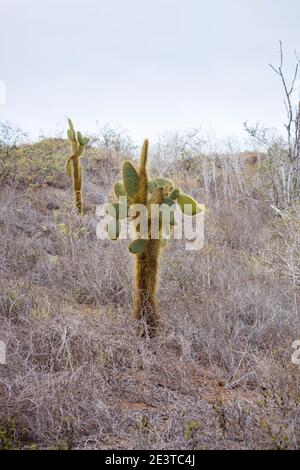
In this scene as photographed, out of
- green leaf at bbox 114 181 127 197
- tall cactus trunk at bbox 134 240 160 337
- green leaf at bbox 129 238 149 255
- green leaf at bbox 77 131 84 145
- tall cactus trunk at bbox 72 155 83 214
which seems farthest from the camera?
green leaf at bbox 77 131 84 145

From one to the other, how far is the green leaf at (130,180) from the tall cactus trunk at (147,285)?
39cm

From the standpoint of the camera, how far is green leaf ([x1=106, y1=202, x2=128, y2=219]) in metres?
3.35

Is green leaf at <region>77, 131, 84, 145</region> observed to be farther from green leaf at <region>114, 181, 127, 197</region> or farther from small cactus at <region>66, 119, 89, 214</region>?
green leaf at <region>114, 181, 127, 197</region>

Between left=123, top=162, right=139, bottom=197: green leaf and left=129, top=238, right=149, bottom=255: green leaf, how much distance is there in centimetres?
36

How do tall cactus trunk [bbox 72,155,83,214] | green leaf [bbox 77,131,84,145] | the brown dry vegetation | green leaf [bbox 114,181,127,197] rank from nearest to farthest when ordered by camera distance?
the brown dry vegetation
green leaf [bbox 114,181,127,197]
tall cactus trunk [bbox 72,155,83,214]
green leaf [bbox 77,131,84,145]

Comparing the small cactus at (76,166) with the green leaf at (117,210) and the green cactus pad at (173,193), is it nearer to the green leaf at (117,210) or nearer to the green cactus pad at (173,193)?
the green leaf at (117,210)

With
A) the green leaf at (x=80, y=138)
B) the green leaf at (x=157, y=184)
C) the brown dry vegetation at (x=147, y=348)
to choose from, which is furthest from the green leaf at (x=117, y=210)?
the green leaf at (x=80, y=138)

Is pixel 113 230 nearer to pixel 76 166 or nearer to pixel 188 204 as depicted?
pixel 188 204

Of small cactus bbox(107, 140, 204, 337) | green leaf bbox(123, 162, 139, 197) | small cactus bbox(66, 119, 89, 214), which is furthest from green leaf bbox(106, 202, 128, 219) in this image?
small cactus bbox(66, 119, 89, 214)

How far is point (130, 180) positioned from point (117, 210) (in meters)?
0.23
